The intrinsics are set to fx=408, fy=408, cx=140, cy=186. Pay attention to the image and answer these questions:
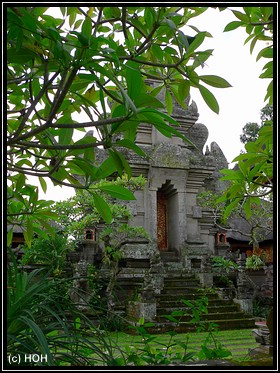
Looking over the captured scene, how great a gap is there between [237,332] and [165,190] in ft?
14.1

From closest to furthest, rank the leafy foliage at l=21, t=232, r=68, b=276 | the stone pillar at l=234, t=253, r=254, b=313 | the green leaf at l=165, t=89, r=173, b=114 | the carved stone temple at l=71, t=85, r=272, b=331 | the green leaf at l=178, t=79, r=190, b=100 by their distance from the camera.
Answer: the green leaf at l=178, t=79, r=190, b=100
the green leaf at l=165, t=89, r=173, b=114
the stone pillar at l=234, t=253, r=254, b=313
the carved stone temple at l=71, t=85, r=272, b=331
the leafy foliage at l=21, t=232, r=68, b=276

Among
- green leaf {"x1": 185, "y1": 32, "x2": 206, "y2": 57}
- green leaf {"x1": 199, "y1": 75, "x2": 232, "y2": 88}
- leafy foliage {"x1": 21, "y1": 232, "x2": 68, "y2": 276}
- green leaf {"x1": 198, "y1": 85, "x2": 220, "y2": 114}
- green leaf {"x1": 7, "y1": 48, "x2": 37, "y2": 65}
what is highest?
green leaf {"x1": 185, "y1": 32, "x2": 206, "y2": 57}

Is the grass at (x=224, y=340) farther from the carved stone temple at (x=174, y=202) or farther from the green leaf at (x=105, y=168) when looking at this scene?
the green leaf at (x=105, y=168)

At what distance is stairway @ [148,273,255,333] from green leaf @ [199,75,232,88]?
603 cm

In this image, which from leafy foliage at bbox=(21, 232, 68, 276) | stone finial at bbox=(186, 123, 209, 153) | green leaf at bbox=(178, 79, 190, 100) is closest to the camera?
green leaf at bbox=(178, 79, 190, 100)

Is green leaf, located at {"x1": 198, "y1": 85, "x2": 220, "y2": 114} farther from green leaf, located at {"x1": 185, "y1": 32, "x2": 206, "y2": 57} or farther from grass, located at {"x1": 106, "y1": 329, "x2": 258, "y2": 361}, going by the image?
grass, located at {"x1": 106, "y1": 329, "x2": 258, "y2": 361}

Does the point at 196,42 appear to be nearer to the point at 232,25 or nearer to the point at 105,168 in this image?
the point at 232,25

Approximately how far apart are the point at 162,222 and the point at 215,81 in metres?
9.10

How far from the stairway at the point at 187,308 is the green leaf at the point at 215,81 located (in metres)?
6.03

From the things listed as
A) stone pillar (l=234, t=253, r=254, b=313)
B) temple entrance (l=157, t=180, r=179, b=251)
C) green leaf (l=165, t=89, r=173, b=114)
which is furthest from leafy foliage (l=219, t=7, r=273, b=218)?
temple entrance (l=157, t=180, r=179, b=251)

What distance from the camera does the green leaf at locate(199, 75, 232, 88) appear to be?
1401mm

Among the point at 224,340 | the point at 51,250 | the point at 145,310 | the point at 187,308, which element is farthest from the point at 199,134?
the point at 224,340

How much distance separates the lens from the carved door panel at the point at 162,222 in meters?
10.1

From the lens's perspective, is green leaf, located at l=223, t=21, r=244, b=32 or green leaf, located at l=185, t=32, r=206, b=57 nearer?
green leaf, located at l=185, t=32, r=206, b=57
